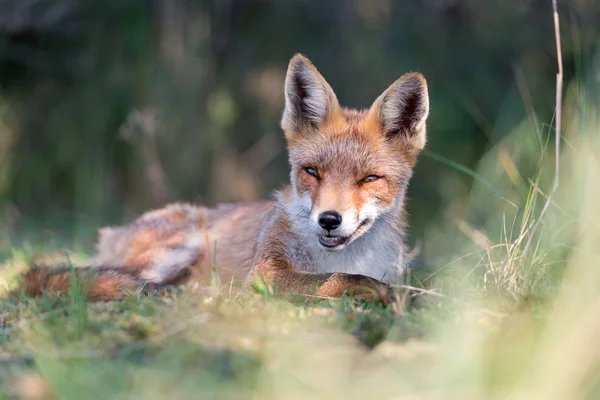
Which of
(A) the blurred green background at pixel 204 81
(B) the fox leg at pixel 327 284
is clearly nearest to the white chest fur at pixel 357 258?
(B) the fox leg at pixel 327 284

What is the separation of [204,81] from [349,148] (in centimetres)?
652

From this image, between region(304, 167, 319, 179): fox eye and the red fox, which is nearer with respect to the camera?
the red fox

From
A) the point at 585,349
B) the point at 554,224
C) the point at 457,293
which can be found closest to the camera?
the point at 585,349

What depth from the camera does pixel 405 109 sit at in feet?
15.5

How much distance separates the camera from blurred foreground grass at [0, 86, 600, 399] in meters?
2.20

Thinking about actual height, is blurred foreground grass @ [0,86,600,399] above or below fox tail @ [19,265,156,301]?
above

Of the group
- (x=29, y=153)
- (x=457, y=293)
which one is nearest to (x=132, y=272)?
(x=457, y=293)

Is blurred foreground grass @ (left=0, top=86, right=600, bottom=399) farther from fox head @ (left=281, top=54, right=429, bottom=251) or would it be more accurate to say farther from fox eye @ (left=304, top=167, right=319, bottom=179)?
fox eye @ (left=304, top=167, right=319, bottom=179)

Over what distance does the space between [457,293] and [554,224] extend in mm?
998

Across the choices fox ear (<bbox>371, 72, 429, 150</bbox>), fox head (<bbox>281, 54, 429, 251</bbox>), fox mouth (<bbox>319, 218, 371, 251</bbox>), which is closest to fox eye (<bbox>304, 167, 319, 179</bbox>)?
fox head (<bbox>281, 54, 429, 251</bbox>)

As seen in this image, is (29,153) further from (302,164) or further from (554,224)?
(554,224)

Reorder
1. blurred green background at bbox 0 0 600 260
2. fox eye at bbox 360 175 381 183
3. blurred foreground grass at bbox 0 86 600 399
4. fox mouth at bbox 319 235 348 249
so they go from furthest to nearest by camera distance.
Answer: blurred green background at bbox 0 0 600 260
fox eye at bbox 360 175 381 183
fox mouth at bbox 319 235 348 249
blurred foreground grass at bbox 0 86 600 399

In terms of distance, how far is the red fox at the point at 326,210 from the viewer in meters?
4.06

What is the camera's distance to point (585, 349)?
91.5 inches
